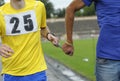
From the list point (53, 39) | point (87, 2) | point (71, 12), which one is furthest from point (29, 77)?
point (87, 2)

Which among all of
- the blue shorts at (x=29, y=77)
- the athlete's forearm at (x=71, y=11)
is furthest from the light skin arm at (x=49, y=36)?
the athlete's forearm at (x=71, y=11)

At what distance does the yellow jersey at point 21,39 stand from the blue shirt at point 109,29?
1.08 meters

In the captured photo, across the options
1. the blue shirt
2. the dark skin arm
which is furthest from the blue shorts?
the blue shirt

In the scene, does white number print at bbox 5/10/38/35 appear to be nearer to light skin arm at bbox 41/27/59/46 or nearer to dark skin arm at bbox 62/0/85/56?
light skin arm at bbox 41/27/59/46

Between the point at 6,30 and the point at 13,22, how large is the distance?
5.0 inches

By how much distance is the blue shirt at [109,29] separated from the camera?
5.34 m

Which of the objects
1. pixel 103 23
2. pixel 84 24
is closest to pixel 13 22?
pixel 103 23

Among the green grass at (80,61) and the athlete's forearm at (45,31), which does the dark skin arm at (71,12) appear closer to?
the athlete's forearm at (45,31)

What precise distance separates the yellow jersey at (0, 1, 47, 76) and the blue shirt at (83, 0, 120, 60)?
1081 millimetres

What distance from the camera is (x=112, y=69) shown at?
17.6 feet

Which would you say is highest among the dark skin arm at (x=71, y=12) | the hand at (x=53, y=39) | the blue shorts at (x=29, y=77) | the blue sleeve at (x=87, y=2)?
the blue sleeve at (x=87, y=2)

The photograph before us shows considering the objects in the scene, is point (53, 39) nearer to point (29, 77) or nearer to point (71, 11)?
point (29, 77)

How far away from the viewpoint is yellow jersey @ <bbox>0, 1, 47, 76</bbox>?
617 centimetres

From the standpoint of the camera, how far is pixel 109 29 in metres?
5.37
